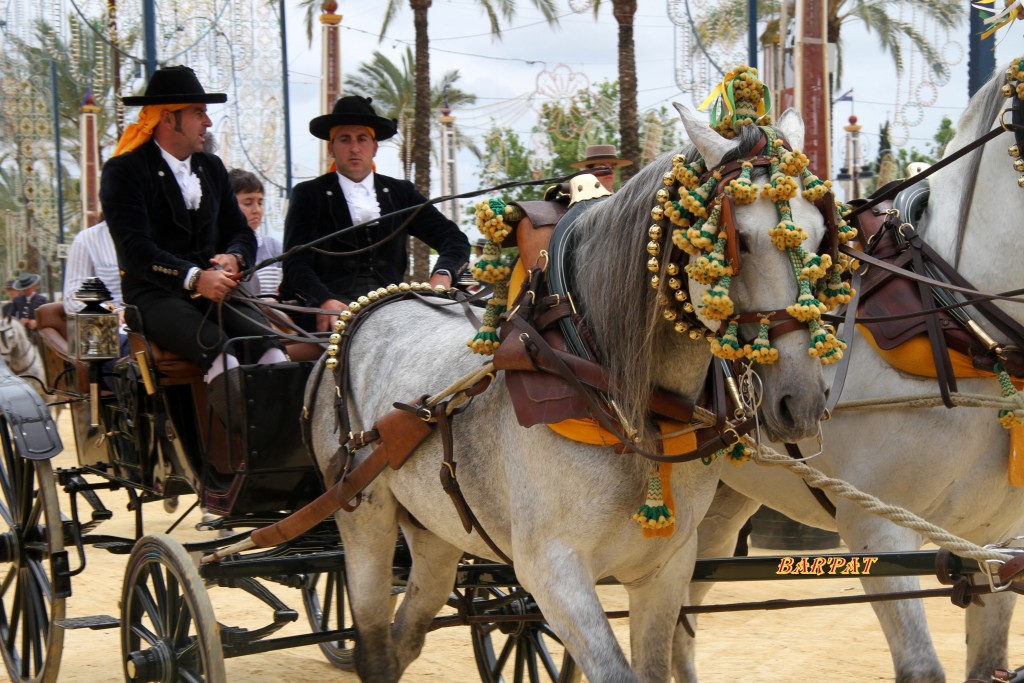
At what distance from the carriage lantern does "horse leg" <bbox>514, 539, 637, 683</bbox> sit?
2.87 metres

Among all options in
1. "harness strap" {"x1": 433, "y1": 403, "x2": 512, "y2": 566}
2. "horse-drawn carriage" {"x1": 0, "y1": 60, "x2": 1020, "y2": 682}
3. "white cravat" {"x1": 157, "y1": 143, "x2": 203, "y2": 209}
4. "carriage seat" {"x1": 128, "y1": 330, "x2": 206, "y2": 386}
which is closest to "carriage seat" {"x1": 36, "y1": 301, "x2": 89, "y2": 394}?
"horse-drawn carriage" {"x1": 0, "y1": 60, "x2": 1020, "y2": 682}

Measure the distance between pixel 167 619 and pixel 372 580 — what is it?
80 cm

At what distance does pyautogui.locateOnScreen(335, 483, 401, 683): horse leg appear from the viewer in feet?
13.9

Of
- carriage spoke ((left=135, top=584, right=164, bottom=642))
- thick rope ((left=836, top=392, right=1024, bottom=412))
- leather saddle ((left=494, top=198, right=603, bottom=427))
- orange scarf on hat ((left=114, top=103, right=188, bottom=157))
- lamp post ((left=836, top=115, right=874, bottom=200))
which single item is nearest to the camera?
leather saddle ((left=494, top=198, right=603, bottom=427))

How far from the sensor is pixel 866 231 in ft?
14.0

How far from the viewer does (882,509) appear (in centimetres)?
336

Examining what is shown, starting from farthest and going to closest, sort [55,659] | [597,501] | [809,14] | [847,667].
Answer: [809,14] → [847,667] → [55,659] → [597,501]

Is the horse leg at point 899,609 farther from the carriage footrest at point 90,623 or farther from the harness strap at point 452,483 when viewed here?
the carriage footrest at point 90,623

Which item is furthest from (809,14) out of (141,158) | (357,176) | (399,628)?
(399,628)

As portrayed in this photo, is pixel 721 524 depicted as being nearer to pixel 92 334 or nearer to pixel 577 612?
pixel 577 612

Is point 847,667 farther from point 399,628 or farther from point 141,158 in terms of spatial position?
point 141,158

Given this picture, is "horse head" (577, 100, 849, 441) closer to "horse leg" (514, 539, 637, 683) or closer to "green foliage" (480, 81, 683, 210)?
"horse leg" (514, 539, 637, 683)

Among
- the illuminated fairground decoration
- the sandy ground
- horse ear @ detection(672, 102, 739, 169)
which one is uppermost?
horse ear @ detection(672, 102, 739, 169)

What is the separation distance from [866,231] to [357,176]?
2312 mm
